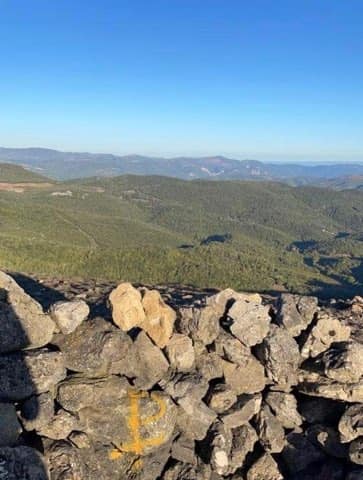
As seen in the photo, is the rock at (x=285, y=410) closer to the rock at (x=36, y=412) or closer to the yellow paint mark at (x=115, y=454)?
the yellow paint mark at (x=115, y=454)

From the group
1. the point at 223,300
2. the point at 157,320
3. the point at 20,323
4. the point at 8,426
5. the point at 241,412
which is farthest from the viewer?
the point at 223,300

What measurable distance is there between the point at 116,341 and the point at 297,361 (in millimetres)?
8080

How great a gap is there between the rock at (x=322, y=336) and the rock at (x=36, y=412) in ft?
36.7

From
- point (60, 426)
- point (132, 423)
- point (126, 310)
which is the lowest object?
point (132, 423)

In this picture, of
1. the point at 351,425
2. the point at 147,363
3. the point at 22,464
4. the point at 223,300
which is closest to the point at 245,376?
the point at 223,300

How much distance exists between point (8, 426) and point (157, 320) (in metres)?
6.96

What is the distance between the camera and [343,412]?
1859 centimetres

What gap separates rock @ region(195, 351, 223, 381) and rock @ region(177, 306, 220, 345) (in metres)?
0.59

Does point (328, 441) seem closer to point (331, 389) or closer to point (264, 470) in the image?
point (331, 389)

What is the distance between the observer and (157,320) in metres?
19.0

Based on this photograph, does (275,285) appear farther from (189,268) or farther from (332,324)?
(332,324)

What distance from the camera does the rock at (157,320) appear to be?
18688mm

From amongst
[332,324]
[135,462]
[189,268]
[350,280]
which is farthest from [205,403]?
[350,280]

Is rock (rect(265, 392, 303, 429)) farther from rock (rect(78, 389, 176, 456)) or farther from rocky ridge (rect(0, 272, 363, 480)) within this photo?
rock (rect(78, 389, 176, 456))
